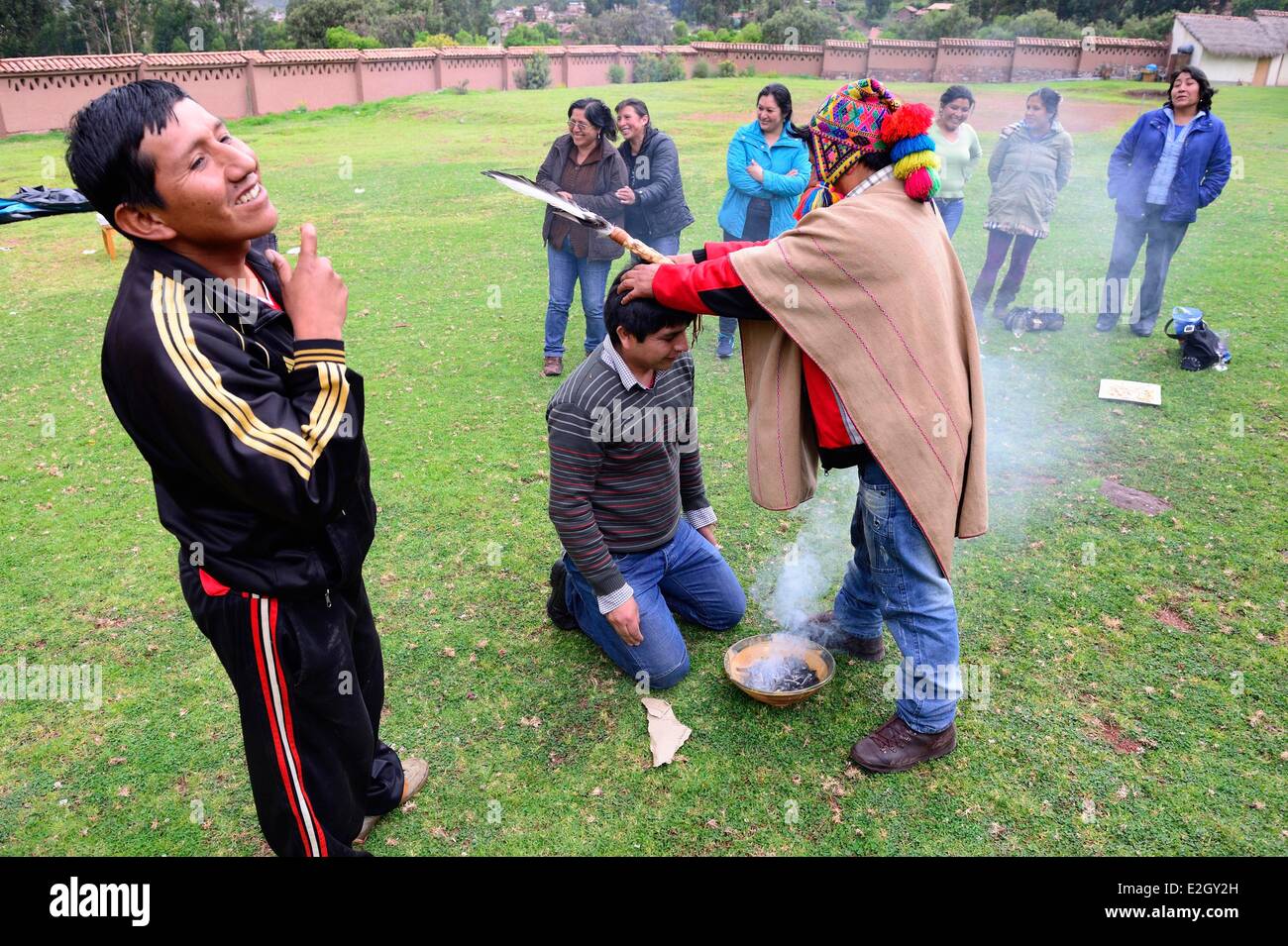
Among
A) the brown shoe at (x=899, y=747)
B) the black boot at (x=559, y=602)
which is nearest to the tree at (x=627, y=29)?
the black boot at (x=559, y=602)

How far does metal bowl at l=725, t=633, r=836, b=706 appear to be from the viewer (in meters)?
3.72

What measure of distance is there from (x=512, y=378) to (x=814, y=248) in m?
4.97

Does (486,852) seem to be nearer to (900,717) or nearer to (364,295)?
(900,717)

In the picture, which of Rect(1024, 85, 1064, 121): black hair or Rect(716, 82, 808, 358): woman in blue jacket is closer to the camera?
Rect(716, 82, 808, 358): woman in blue jacket

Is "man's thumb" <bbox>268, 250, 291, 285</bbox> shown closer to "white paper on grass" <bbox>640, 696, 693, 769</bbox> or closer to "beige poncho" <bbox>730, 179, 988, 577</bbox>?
"beige poncho" <bbox>730, 179, 988, 577</bbox>

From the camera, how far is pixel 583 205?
708cm

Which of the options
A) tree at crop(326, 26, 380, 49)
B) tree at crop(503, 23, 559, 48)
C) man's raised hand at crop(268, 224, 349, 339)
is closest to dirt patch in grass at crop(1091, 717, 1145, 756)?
man's raised hand at crop(268, 224, 349, 339)

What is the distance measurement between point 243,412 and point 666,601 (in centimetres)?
270

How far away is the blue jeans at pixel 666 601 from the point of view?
3.89m

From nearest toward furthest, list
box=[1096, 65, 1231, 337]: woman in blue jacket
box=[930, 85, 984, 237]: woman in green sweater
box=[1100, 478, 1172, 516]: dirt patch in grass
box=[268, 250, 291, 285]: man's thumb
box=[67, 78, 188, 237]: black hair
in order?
box=[67, 78, 188, 237]: black hair
box=[268, 250, 291, 285]: man's thumb
box=[1100, 478, 1172, 516]: dirt patch in grass
box=[1096, 65, 1231, 337]: woman in blue jacket
box=[930, 85, 984, 237]: woman in green sweater

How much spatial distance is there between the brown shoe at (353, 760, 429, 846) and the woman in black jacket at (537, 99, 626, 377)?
4.61m

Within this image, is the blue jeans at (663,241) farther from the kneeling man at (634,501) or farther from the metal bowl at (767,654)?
the metal bowl at (767,654)

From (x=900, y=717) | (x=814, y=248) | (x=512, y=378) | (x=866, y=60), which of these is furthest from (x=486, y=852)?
(x=866, y=60)

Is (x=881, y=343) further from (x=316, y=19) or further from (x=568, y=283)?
(x=316, y=19)
